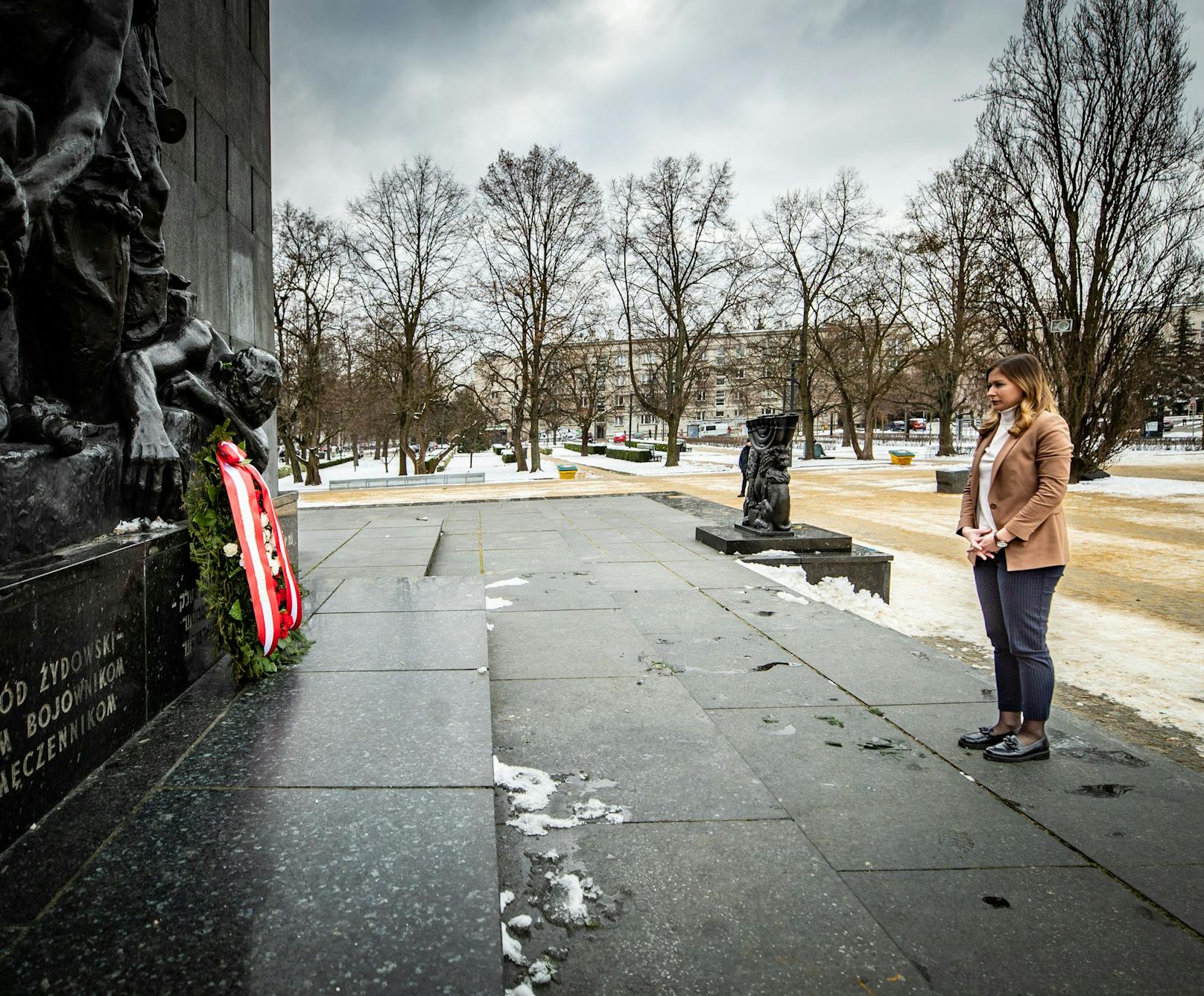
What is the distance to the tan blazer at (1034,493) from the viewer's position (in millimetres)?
3082

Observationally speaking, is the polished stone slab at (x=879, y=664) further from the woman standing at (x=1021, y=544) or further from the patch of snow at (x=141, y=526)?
the patch of snow at (x=141, y=526)

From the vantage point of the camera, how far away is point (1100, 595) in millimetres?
7961

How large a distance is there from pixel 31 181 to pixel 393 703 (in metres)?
2.42

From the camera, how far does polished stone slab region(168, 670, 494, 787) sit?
104 inches

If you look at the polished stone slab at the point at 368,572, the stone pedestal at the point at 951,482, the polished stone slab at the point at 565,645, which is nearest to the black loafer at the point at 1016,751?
the polished stone slab at the point at 565,645

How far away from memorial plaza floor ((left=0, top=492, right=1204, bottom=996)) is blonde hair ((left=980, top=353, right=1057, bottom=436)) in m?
1.50

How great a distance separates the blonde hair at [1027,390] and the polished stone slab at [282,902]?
107 inches

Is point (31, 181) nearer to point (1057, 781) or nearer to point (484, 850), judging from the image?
point (484, 850)

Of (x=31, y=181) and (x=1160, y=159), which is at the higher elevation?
(x=1160, y=159)

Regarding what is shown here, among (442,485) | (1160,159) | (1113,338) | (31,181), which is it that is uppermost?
(1160,159)

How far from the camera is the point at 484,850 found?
217cm

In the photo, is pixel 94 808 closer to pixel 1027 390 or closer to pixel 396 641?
pixel 396 641

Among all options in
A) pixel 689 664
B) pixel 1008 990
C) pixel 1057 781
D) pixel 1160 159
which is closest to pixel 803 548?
pixel 689 664

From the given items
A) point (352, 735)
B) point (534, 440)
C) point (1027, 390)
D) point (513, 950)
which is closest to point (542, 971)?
point (513, 950)
